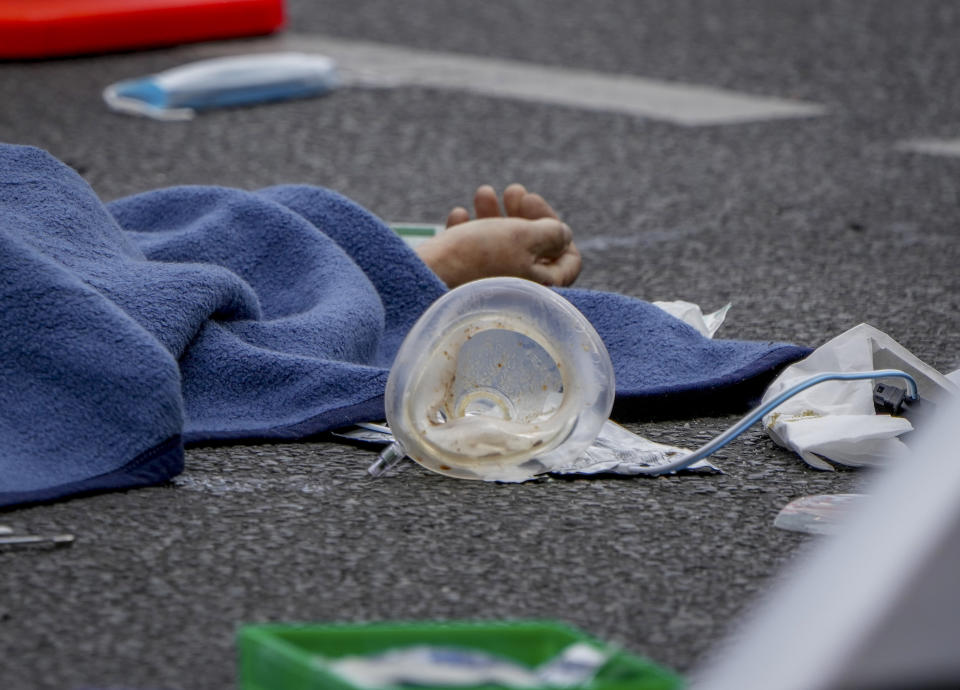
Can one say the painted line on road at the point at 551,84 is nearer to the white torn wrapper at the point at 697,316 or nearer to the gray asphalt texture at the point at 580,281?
the gray asphalt texture at the point at 580,281

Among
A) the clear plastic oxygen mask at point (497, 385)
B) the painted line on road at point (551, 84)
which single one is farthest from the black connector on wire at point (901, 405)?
the painted line on road at point (551, 84)

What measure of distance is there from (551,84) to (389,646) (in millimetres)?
3434

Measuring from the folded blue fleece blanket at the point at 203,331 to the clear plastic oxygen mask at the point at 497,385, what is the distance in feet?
0.47

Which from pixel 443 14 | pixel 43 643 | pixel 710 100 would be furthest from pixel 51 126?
pixel 43 643

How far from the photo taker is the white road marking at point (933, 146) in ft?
11.3

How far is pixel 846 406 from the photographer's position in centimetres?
162

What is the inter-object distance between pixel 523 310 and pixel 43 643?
1.98 feet

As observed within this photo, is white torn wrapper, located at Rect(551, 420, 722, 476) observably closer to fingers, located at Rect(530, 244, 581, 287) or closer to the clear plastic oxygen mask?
the clear plastic oxygen mask

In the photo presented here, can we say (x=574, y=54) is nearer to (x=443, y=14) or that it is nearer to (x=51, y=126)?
(x=443, y=14)

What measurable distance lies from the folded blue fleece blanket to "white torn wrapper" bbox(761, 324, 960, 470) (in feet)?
0.27

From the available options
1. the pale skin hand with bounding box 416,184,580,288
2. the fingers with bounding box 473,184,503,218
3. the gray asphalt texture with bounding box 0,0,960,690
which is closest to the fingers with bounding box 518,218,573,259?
the pale skin hand with bounding box 416,184,580,288

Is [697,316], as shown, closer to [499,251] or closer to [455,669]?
[499,251]

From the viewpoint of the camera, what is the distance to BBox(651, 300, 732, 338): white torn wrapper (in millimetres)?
2002

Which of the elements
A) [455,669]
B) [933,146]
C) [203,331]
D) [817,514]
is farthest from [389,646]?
[933,146]
